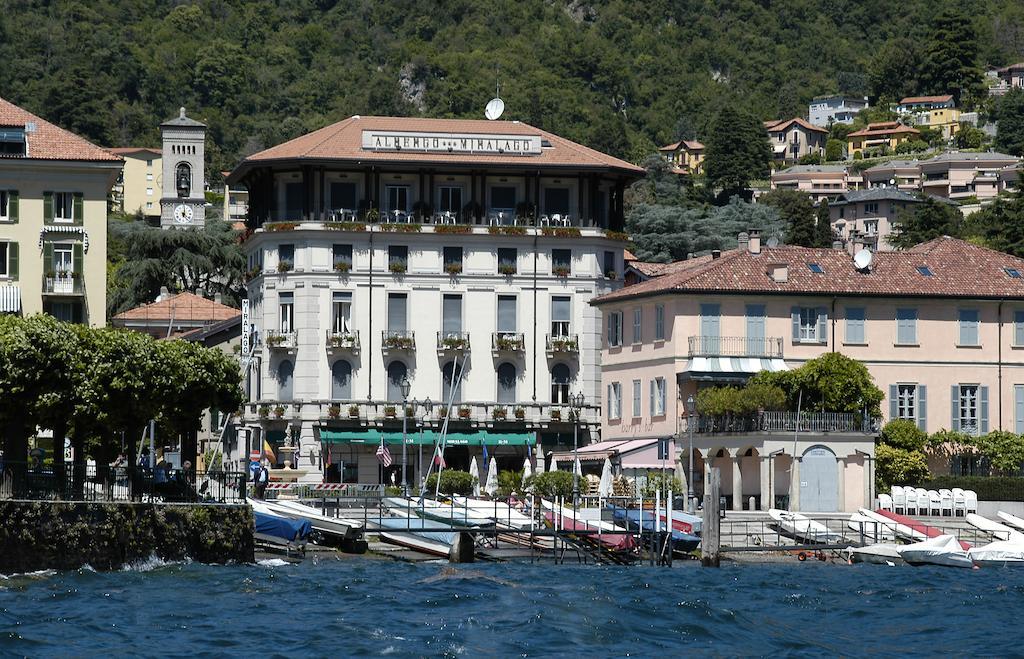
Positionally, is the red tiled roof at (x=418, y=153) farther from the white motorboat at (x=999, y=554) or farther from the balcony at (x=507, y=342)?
the white motorboat at (x=999, y=554)

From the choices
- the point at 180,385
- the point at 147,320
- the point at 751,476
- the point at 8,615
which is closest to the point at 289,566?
the point at 180,385

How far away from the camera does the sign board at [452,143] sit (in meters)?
102

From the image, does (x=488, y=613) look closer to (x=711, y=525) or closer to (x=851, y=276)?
(x=711, y=525)

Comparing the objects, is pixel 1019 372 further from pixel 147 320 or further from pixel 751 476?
pixel 147 320

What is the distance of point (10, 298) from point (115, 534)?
99.4ft

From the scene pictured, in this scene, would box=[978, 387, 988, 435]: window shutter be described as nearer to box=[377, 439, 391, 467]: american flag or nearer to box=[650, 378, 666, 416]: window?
box=[650, 378, 666, 416]: window

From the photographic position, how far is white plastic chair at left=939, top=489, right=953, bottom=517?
277 feet

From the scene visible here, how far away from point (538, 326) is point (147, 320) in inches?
1075

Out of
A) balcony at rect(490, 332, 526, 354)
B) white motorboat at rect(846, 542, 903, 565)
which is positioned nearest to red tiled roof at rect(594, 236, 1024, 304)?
balcony at rect(490, 332, 526, 354)

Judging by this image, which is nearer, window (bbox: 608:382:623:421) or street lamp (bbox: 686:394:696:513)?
street lamp (bbox: 686:394:696:513)

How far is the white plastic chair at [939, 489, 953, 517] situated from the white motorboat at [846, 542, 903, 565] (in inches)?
382

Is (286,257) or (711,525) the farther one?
(286,257)

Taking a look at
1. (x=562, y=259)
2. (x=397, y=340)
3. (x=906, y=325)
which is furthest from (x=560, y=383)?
(x=906, y=325)

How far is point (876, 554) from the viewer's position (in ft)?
246
